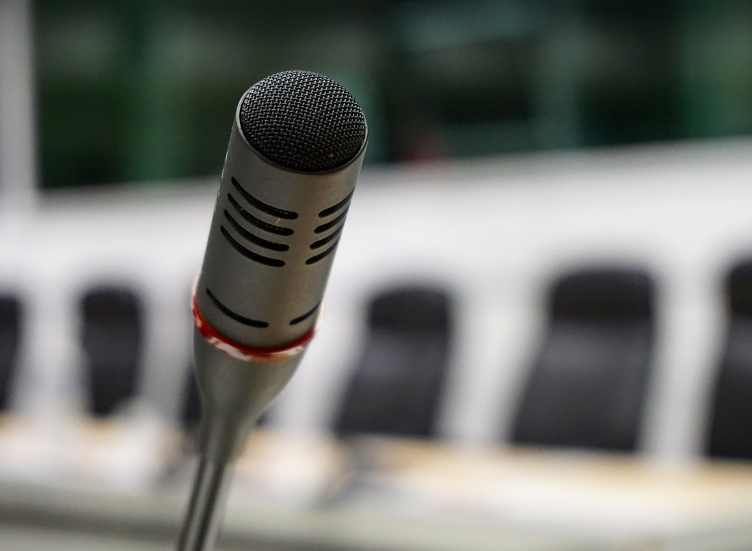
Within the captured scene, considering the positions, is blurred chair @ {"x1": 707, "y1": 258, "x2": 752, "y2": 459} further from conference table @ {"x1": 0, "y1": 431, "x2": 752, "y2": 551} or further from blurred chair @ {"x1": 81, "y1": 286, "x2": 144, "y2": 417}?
blurred chair @ {"x1": 81, "y1": 286, "x2": 144, "y2": 417}

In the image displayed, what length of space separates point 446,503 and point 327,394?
2724mm

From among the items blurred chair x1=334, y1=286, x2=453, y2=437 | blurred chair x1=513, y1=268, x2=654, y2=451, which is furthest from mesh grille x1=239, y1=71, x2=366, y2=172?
blurred chair x1=334, y1=286, x2=453, y2=437

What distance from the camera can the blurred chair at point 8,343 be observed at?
4.52 meters

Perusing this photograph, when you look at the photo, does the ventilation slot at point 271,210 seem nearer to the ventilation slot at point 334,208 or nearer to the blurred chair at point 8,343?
the ventilation slot at point 334,208

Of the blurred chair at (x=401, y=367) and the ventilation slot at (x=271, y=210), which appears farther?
the blurred chair at (x=401, y=367)

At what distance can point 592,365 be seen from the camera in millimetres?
2914

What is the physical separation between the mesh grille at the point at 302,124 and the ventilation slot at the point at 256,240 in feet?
0.11

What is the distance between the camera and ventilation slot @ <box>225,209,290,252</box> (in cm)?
35

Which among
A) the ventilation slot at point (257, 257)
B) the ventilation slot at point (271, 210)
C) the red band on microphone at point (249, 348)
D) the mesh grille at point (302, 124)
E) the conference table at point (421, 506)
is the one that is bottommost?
the red band on microphone at point (249, 348)

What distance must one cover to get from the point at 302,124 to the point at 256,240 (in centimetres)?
5

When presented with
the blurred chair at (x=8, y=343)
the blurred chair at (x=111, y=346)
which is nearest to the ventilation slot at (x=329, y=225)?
the blurred chair at (x=111, y=346)

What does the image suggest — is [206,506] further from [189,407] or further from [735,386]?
[189,407]

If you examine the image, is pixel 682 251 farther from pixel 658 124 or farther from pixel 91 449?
pixel 91 449

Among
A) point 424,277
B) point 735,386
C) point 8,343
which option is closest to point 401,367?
point 424,277
